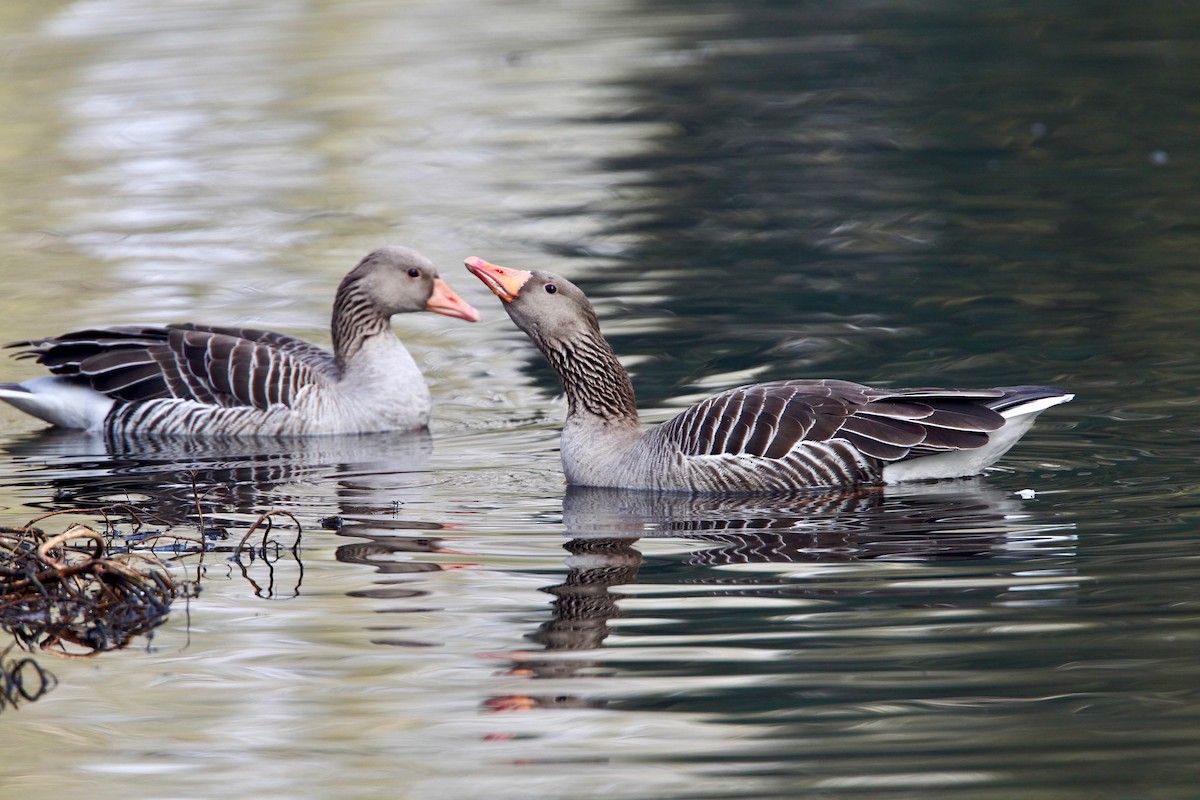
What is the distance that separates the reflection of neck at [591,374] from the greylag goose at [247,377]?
9.37 feet

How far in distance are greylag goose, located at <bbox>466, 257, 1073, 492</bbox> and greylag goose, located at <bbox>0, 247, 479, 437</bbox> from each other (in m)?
3.00

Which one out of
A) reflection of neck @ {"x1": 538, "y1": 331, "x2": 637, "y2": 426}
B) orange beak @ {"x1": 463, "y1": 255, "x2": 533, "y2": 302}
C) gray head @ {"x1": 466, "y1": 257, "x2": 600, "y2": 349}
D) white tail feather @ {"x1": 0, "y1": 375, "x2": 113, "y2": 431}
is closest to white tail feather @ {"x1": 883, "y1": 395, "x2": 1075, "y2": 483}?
reflection of neck @ {"x1": 538, "y1": 331, "x2": 637, "y2": 426}

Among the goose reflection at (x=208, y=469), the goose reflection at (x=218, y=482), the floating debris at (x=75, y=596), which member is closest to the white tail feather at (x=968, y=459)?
the goose reflection at (x=218, y=482)

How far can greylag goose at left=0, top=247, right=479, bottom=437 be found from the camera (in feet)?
45.8

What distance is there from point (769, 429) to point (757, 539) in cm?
Result: 117

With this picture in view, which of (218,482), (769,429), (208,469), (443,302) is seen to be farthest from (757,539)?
(443,302)

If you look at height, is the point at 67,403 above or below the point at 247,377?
below

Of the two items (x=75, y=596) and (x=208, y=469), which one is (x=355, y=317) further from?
(x=75, y=596)

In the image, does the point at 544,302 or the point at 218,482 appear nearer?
the point at 544,302

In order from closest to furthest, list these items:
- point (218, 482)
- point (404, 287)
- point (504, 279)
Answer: point (504, 279) → point (218, 482) → point (404, 287)

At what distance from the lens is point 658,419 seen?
13.3 metres

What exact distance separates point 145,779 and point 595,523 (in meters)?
4.32

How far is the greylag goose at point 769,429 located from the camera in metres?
10.7

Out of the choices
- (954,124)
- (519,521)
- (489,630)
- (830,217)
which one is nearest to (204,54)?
(954,124)
